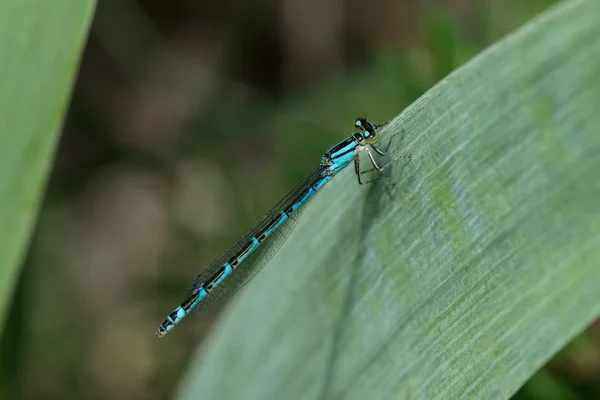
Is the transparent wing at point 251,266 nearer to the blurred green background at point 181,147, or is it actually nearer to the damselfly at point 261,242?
Result: the damselfly at point 261,242

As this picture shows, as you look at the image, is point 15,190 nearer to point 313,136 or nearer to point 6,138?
point 6,138

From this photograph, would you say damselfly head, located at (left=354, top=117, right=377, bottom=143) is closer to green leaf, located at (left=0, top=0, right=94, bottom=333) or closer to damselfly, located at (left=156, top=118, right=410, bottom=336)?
damselfly, located at (left=156, top=118, right=410, bottom=336)

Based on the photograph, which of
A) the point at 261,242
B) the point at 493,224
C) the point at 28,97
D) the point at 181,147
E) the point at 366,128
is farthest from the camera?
the point at 181,147

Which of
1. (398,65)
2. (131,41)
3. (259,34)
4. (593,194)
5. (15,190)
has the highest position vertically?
(131,41)

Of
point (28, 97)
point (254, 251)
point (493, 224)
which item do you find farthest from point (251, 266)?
point (493, 224)

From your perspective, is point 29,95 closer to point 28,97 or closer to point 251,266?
point 28,97

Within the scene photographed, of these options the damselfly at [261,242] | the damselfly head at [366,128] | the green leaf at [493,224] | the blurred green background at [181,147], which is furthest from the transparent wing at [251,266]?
the green leaf at [493,224]

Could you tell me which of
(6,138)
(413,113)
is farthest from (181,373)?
(413,113)
